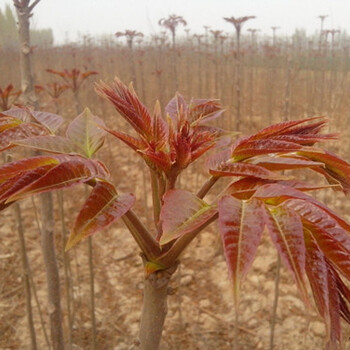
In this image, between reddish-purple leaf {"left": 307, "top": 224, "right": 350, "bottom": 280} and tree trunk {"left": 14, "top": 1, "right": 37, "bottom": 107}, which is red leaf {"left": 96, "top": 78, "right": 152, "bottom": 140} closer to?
reddish-purple leaf {"left": 307, "top": 224, "right": 350, "bottom": 280}

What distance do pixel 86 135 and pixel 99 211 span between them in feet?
0.76

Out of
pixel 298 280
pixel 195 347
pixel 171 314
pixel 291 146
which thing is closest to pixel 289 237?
pixel 298 280

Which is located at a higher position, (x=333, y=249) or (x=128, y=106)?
(x=128, y=106)

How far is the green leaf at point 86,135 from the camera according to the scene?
1.98 ft

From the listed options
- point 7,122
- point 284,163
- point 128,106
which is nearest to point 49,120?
point 7,122

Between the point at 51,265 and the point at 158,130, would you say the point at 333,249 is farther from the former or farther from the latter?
the point at 51,265

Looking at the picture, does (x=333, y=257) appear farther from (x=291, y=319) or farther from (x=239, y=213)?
(x=291, y=319)

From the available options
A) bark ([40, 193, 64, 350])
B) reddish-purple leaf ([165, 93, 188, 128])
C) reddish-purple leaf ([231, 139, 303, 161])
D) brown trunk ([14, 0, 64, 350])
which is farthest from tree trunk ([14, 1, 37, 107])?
reddish-purple leaf ([231, 139, 303, 161])

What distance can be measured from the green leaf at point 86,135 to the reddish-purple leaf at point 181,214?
0.21 metres

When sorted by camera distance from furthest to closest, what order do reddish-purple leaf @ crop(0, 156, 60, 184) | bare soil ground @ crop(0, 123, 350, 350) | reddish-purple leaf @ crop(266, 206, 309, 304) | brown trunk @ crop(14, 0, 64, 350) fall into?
bare soil ground @ crop(0, 123, 350, 350) < brown trunk @ crop(14, 0, 64, 350) < reddish-purple leaf @ crop(0, 156, 60, 184) < reddish-purple leaf @ crop(266, 206, 309, 304)

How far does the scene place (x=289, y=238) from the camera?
36cm

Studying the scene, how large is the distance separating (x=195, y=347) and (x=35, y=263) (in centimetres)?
149

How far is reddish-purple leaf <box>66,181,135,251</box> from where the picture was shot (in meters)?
0.41

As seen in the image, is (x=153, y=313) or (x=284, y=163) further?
(x=153, y=313)
